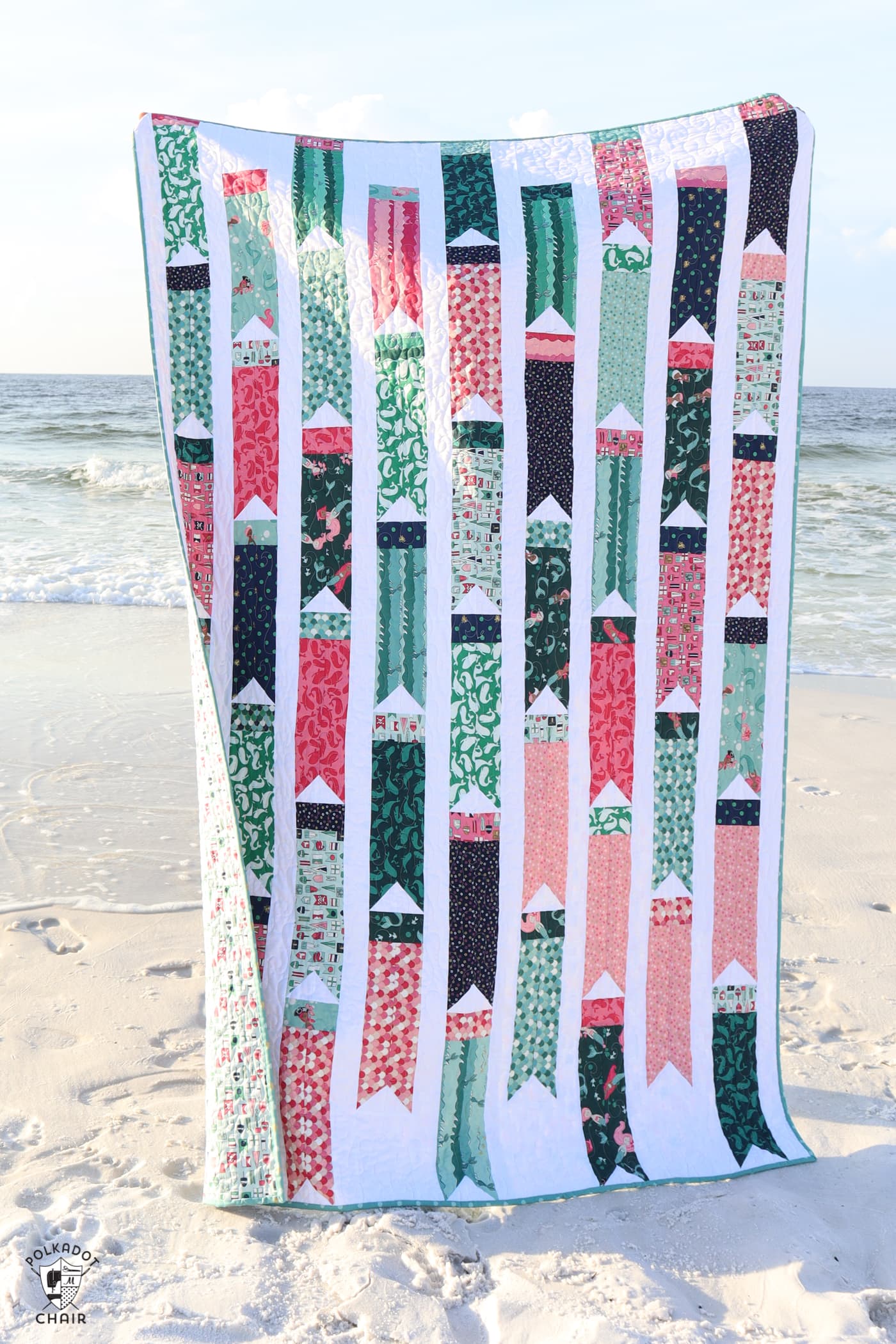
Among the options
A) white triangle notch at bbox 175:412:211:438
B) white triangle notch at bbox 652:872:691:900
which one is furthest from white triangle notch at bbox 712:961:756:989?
white triangle notch at bbox 175:412:211:438

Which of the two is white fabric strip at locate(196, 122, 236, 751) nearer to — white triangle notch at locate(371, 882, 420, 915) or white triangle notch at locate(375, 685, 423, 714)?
white triangle notch at locate(375, 685, 423, 714)

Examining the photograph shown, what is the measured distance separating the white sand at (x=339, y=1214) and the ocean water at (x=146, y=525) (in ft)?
11.4

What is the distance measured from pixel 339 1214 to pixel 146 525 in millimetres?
8938

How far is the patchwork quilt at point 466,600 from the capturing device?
1.79 m

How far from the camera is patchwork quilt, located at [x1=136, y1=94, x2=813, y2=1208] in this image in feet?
5.86

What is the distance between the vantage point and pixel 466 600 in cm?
183

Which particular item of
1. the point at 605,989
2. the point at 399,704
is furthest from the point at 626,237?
the point at 605,989

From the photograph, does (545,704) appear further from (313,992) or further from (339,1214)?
(339,1214)

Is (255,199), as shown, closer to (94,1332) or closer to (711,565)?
(711,565)

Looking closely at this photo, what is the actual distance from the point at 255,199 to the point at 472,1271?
171cm

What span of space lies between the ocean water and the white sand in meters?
3.47

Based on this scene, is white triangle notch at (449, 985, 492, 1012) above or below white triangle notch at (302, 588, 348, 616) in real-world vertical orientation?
below

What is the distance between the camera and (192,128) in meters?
1.79

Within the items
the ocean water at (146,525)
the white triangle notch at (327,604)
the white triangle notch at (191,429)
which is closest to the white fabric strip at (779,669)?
the white triangle notch at (327,604)
